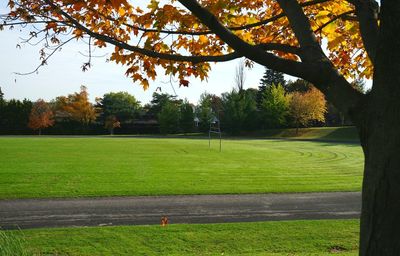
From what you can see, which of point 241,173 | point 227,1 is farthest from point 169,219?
point 241,173

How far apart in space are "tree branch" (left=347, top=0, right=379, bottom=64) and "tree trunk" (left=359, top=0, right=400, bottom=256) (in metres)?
0.70

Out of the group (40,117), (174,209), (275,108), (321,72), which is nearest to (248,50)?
(321,72)

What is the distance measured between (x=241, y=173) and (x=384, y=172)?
17275 mm

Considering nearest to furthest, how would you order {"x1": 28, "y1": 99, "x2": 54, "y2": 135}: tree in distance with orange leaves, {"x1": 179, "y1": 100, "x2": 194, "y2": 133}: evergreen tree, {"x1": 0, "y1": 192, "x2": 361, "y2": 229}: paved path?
{"x1": 0, "y1": 192, "x2": 361, "y2": 229}: paved path → {"x1": 28, "y1": 99, "x2": 54, "y2": 135}: tree in distance with orange leaves → {"x1": 179, "y1": 100, "x2": 194, "y2": 133}: evergreen tree

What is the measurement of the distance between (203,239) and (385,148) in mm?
6352

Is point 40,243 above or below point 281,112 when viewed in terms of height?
below

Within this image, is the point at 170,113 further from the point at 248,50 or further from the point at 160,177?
the point at 248,50

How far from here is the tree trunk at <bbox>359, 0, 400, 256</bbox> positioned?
2766 mm

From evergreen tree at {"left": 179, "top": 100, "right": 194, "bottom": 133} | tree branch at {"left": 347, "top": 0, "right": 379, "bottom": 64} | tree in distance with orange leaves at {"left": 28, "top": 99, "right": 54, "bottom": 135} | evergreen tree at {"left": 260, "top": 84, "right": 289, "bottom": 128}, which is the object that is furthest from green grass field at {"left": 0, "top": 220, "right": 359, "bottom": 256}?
evergreen tree at {"left": 179, "top": 100, "right": 194, "bottom": 133}

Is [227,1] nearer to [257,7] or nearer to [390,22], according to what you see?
[257,7]

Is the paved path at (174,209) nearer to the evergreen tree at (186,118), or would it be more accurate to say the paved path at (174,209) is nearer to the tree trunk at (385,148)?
the tree trunk at (385,148)

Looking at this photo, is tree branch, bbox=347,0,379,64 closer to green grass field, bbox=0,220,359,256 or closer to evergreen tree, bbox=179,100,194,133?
green grass field, bbox=0,220,359,256

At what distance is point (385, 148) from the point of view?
9.23 ft

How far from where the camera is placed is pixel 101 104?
8675 cm
